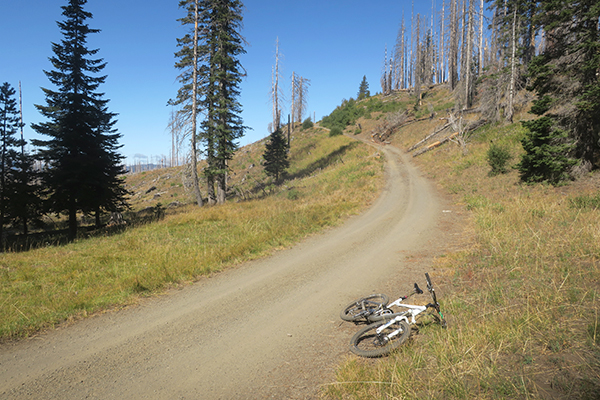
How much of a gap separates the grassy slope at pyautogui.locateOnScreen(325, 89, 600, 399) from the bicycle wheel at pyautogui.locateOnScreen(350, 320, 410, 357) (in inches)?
5.0

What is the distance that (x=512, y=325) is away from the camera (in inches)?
168

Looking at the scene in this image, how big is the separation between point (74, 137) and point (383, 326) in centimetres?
2038

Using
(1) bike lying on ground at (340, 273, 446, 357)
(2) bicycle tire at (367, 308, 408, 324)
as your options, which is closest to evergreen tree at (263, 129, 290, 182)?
(1) bike lying on ground at (340, 273, 446, 357)

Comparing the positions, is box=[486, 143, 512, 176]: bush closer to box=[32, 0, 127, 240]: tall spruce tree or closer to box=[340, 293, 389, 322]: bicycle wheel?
box=[340, 293, 389, 322]: bicycle wheel

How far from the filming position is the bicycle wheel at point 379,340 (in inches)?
171

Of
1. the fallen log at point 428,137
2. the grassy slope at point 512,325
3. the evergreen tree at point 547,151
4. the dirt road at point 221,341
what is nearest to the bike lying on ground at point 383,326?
the grassy slope at point 512,325

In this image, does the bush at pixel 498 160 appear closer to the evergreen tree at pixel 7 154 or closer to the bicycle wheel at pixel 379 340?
the bicycle wheel at pixel 379 340

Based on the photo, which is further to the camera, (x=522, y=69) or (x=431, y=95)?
(x=431, y=95)

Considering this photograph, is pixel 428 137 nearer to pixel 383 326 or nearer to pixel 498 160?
pixel 498 160

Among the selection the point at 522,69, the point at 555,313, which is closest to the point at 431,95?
the point at 522,69

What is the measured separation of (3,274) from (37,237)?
12936 millimetres

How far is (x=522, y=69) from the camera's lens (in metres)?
26.7

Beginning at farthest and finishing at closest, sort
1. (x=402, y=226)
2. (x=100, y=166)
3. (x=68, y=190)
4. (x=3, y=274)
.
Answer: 1. (x=100, y=166)
2. (x=68, y=190)
3. (x=402, y=226)
4. (x=3, y=274)

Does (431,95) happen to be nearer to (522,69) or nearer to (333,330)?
(522,69)
